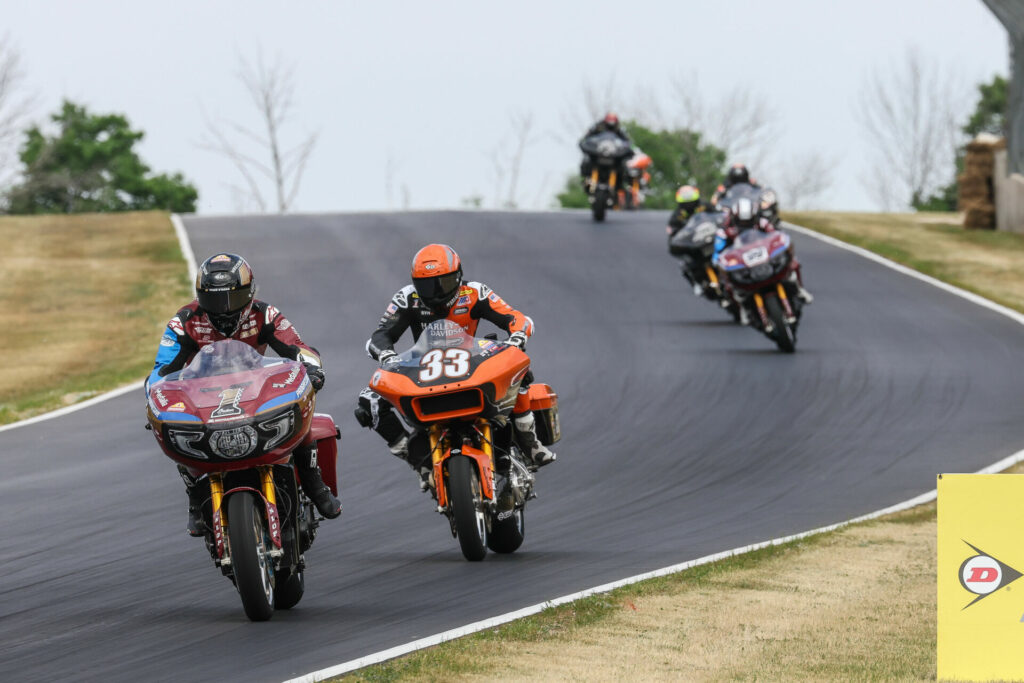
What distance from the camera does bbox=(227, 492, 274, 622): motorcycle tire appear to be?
7.83 m

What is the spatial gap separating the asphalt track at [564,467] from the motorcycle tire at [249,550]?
168mm

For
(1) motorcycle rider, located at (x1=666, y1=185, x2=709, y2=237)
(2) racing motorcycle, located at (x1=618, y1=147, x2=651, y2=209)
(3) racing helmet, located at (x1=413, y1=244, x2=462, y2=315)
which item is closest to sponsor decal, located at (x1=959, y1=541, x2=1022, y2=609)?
(3) racing helmet, located at (x1=413, y1=244, x2=462, y2=315)

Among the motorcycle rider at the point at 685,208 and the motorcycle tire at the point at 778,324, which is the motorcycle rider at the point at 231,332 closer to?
the motorcycle tire at the point at 778,324

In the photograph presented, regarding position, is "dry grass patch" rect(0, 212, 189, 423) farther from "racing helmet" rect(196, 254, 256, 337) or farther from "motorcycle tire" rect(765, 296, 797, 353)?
"racing helmet" rect(196, 254, 256, 337)

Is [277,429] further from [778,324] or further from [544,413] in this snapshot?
[778,324]

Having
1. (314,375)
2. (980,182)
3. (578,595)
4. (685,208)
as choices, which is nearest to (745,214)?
(685,208)

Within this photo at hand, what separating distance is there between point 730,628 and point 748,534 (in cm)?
314

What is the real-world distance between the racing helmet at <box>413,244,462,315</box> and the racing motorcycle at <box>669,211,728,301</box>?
13686mm

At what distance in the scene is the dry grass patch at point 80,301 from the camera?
20.5 m

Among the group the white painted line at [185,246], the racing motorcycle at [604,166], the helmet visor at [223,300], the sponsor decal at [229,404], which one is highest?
the helmet visor at [223,300]

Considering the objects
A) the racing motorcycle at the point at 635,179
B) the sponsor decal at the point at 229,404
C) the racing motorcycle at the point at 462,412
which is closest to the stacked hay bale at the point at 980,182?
the racing motorcycle at the point at 635,179

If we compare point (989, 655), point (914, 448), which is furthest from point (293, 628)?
point (914, 448)

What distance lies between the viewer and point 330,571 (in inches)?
391

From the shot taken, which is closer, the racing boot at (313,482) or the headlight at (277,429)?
the headlight at (277,429)
